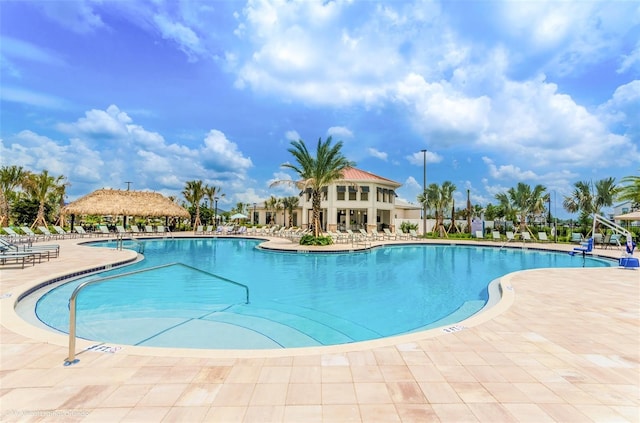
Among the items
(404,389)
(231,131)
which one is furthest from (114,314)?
(231,131)

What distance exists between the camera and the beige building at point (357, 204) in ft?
111

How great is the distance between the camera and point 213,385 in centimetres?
311

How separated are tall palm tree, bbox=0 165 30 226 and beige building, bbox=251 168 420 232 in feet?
79.8

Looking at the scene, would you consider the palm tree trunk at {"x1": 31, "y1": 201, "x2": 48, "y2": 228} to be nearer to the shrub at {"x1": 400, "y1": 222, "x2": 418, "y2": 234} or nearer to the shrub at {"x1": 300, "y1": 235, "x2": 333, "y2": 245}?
the shrub at {"x1": 300, "y1": 235, "x2": 333, "y2": 245}

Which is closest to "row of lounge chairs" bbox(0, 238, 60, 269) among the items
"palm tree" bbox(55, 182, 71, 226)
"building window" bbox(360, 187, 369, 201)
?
"palm tree" bbox(55, 182, 71, 226)

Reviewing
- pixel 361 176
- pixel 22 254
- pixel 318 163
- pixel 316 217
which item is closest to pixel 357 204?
pixel 361 176

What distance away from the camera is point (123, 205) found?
28.4m

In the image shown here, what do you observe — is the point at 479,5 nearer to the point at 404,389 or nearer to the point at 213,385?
the point at 404,389

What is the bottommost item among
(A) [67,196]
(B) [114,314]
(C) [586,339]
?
(B) [114,314]

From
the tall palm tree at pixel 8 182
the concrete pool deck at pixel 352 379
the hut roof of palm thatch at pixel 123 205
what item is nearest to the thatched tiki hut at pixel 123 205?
the hut roof of palm thatch at pixel 123 205

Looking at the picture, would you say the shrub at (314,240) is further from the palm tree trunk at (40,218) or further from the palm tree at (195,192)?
the palm tree trunk at (40,218)

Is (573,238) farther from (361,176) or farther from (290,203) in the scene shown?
(290,203)

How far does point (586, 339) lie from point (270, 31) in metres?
12.6

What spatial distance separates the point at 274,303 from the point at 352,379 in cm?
520
